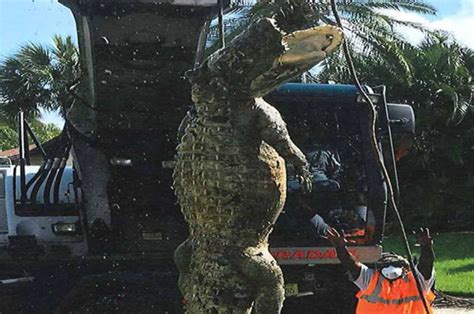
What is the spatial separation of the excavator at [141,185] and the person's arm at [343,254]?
61cm

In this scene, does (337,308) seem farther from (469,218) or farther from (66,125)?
(469,218)

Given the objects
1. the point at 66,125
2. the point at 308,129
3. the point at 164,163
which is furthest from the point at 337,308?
the point at 66,125

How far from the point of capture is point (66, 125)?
578cm

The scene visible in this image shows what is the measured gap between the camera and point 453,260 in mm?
15555

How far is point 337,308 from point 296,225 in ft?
2.51

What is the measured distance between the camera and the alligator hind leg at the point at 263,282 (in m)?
2.56

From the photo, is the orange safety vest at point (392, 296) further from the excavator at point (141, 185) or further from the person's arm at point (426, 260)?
the excavator at point (141, 185)

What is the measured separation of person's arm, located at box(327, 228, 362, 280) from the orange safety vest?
0.46 ft

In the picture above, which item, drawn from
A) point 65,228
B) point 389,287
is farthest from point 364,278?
point 65,228

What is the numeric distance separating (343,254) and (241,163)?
2542 mm

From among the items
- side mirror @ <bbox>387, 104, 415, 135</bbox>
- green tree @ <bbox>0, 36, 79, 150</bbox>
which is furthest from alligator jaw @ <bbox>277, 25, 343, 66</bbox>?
green tree @ <bbox>0, 36, 79, 150</bbox>

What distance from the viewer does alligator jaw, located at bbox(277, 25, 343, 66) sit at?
254cm

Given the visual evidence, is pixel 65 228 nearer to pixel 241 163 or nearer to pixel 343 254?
pixel 343 254

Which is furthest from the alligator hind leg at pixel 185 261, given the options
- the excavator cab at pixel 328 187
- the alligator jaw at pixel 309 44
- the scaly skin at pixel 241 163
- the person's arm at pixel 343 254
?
the excavator cab at pixel 328 187
